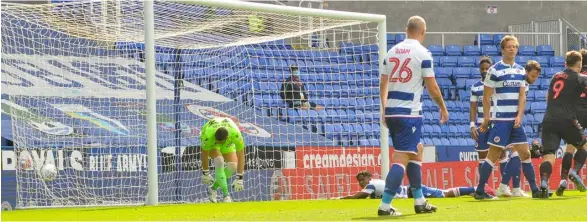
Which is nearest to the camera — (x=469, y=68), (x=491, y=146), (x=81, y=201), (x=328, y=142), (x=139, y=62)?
(x=491, y=146)

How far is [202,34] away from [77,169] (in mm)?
2558

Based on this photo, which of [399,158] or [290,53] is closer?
[399,158]

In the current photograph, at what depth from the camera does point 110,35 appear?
48.9ft

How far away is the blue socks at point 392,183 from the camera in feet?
30.5

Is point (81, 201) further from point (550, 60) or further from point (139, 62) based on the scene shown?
point (550, 60)

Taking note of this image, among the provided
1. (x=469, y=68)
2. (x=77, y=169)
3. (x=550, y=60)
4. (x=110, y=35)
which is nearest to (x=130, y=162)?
(x=77, y=169)

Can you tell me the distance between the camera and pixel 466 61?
25.7m

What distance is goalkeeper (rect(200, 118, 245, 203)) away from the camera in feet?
47.2

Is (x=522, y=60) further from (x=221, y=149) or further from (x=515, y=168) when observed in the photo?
(x=515, y=168)

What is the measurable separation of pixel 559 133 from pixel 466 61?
41.4 ft

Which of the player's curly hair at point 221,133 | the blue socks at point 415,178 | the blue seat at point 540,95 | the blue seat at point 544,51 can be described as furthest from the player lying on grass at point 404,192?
the blue seat at point 544,51

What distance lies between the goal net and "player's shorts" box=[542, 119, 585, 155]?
11.6 ft

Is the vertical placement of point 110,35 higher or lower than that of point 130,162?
higher

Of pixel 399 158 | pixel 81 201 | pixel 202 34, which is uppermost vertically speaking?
pixel 202 34
